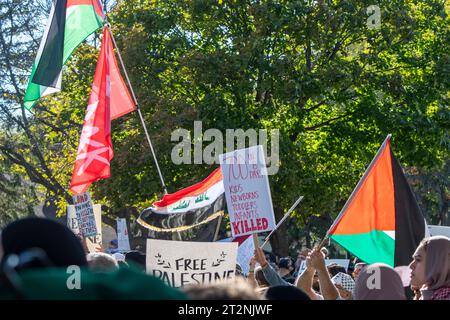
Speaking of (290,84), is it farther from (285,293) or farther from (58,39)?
(285,293)

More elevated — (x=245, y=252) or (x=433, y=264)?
(x=433, y=264)

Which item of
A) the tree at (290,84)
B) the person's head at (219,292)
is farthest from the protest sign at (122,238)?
the person's head at (219,292)

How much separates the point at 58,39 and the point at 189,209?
3.70m

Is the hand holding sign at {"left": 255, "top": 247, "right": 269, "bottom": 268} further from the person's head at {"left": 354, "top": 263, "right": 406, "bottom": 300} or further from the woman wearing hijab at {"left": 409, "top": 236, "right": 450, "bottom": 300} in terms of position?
the person's head at {"left": 354, "top": 263, "right": 406, "bottom": 300}

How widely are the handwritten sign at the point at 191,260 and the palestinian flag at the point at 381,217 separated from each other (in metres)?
1.04

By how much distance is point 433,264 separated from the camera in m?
5.11

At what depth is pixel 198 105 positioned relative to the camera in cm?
1995

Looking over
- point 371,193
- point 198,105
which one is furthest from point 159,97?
point 371,193

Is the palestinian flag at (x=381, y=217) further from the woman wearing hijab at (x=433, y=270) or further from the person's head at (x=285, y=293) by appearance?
the person's head at (x=285, y=293)

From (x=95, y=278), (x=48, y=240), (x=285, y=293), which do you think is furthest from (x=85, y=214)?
(x=95, y=278)

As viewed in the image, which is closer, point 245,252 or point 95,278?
point 95,278

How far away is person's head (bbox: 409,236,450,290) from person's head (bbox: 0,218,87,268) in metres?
3.08
